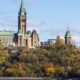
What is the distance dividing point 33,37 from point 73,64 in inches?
3404

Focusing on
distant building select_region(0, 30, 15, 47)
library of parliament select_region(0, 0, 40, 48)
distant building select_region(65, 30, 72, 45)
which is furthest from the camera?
distant building select_region(65, 30, 72, 45)

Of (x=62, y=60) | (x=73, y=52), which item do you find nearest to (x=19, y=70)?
(x=62, y=60)

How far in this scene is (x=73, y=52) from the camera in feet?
409

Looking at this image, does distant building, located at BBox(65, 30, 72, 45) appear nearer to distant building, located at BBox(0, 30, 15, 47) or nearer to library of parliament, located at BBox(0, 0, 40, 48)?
library of parliament, located at BBox(0, 0, 40, 48)

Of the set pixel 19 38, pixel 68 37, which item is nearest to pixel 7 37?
pixel 19 38

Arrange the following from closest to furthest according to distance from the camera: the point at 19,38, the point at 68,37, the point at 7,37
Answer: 1. the point at 19,38
2. the point at 7,37
3. the point at 68,37

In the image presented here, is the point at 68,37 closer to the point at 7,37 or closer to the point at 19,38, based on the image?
the point at 19,38

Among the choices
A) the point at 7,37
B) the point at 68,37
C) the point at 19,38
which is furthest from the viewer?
the point at 68,37

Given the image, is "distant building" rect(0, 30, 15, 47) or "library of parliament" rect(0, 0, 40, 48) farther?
"distant building" rect(0, 30, 15, 47)

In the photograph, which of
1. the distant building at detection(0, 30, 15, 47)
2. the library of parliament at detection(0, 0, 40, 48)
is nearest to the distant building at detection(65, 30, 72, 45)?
the library of parliament at detection(0, 0, 40, 48)

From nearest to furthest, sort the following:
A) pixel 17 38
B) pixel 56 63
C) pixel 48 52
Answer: pixel 56 63 → pixel 48 52 → pixel 17 38

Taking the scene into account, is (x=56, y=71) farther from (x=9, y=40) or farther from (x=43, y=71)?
(x=9, y=40)

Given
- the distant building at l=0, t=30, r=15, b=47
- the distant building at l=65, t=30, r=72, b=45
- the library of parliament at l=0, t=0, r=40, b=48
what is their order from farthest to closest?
the distant building at l=65, t=30, r=72, b=45 → the distant building at l=0, t=30, r=15, b=47 → the library of parliament at l=0, t=0, r=40, b=48

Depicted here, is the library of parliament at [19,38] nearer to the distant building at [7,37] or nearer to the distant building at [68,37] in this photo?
the distant building at [7,37]
